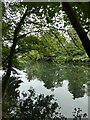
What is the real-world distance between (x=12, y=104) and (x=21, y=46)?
337cm

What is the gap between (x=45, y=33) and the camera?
42.7 ft

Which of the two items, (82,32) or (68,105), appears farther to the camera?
(68,105)

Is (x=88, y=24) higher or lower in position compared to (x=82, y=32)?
higher

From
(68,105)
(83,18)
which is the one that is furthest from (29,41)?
(83,18)

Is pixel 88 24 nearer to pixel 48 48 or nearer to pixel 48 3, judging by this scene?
pixel 48 3

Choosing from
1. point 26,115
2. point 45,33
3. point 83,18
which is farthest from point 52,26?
point 83,18

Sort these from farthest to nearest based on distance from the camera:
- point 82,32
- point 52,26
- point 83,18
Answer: point 52,26
point 83,18
point 82,32

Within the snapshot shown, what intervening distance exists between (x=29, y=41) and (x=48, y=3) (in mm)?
9396

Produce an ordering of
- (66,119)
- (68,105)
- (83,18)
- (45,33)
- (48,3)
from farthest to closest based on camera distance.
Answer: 1. (68,105)
2. (66,119)
3. (45,33)
4. (83,18)
5. (48,3)

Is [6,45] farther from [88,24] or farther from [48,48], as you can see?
[88,24]

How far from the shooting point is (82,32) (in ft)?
10.4

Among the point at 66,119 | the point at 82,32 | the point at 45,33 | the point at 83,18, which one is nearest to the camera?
the point at 82,32

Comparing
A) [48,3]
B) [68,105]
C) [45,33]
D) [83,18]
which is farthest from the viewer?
[68,105]

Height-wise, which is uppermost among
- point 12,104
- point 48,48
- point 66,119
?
point 48,48
